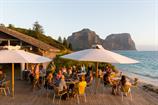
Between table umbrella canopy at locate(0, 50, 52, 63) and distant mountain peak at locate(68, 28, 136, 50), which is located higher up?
distant mountain peak at locate(68, 28, 136, 50)

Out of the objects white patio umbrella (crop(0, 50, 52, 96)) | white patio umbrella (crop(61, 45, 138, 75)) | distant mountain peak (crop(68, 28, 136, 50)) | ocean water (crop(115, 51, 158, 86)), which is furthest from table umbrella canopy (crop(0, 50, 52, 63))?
distant mountain peak (crop(68, 28, 136, 50))

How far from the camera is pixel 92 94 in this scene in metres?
11.4

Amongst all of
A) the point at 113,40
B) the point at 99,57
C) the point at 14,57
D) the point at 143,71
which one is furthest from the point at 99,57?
the point at 113,40

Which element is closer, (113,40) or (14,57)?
(14,57)

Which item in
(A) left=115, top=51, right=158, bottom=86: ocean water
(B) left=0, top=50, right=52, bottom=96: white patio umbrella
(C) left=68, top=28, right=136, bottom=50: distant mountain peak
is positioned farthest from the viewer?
(C) left=68, top=28, right=136, bottom=50: distant mountain peak

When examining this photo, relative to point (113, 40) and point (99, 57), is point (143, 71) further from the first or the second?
point (113, 40)

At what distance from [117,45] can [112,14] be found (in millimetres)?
144123

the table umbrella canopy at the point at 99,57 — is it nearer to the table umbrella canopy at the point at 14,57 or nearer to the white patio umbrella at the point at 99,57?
the white patio umbrella at the point at 99,57

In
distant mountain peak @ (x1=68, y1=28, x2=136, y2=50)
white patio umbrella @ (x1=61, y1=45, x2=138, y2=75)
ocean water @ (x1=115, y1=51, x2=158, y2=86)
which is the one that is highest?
distant mountain peak @ (x1=68, y1=28, x2=136, y2=50)

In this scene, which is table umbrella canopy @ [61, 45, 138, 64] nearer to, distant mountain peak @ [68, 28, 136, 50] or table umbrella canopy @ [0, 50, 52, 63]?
table umbrella canopy @ [0, 50, 52, 63]

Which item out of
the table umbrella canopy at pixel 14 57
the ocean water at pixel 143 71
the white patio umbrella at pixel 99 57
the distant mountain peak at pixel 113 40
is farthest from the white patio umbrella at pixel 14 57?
the distant mountain peak at pixel 113 40

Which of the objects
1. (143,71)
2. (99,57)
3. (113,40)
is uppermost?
(113,40)

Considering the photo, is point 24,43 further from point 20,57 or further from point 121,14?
point 121,14

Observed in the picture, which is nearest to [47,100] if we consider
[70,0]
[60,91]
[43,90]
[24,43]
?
[60,91]
